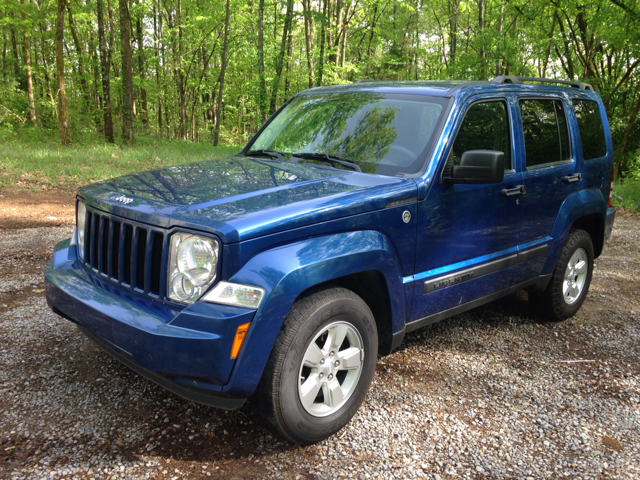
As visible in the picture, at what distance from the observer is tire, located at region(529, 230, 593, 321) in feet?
14.4

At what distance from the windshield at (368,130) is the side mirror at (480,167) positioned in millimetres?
253

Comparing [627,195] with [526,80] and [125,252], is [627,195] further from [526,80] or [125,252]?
[125,252]

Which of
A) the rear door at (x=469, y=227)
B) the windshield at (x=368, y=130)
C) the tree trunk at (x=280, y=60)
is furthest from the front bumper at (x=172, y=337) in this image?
the tree trunk at (x=280, y=60)

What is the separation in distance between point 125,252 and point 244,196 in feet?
2.29

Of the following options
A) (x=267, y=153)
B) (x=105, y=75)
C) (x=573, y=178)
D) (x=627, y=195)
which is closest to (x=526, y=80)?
(x=573, y=178)

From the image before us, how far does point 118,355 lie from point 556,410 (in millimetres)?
2662

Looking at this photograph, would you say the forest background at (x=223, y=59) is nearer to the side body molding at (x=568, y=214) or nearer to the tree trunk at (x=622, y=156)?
the tree trunk at (x=622, y=156)

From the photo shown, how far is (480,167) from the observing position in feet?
9.70

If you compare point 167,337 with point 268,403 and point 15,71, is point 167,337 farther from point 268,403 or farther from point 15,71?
point 15,71

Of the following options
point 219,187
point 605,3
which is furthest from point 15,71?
point 219,187

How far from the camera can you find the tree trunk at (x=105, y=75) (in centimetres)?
2036

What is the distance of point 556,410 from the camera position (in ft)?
10.3

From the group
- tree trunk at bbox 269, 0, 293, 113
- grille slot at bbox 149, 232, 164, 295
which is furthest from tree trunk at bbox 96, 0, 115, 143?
grille slot at bbox 149, 232, 164, 295

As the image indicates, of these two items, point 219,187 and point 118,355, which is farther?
point 219,187
